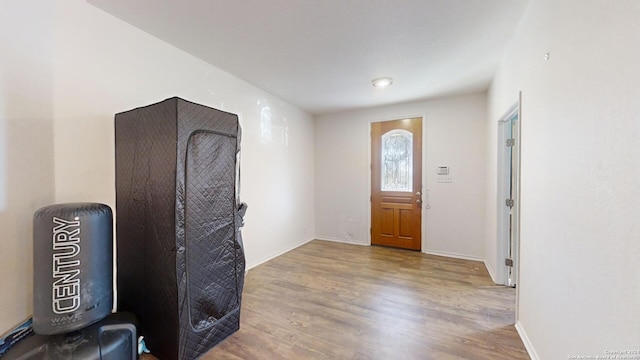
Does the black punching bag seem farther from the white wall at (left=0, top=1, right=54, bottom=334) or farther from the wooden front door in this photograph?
the wooden front door

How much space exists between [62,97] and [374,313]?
9.86 feet

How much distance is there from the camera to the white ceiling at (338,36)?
1865mm

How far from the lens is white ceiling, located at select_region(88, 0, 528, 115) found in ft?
6.12

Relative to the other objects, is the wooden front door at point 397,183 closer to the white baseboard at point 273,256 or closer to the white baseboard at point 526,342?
the white baseboard at point 273,256

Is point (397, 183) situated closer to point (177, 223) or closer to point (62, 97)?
point (177, 223)

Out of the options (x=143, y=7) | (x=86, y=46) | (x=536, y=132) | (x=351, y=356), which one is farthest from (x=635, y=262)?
(x=86, y=46)

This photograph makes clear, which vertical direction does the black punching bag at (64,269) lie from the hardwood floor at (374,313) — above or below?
above

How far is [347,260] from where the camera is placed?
3.85 metres

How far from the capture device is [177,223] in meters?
1.66

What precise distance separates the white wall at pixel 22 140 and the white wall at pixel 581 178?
Answer: 3.01 m

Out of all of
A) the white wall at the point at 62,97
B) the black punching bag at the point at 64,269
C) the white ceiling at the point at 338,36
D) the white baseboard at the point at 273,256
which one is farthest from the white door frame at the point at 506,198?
the black punching bag at the point at 64,269

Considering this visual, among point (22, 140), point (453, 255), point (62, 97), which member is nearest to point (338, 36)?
point (62, 97)

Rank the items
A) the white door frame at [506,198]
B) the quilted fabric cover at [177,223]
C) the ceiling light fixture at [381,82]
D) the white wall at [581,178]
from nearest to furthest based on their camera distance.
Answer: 1. the white wall at [581,178]
2. the quilted fabric cover at [177,223]
3. the white door frame at [506,198]
4. the ceiling light fixture at [381,82]

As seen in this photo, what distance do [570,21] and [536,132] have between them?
2.25 feet
